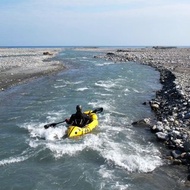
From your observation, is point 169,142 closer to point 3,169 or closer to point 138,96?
point 3,169

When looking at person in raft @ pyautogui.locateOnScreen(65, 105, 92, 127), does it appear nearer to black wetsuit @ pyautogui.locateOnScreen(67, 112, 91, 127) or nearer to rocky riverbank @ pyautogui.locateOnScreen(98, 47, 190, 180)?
black wetsuit @ pyautogui.locateOnScreen(67, 112, 91, 127)

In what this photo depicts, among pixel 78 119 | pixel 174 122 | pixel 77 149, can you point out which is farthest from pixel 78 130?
pixel 174 122

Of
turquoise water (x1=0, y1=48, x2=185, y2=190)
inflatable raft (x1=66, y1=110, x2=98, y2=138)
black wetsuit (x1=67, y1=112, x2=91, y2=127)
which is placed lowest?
turquoise water (x1=0, y1=48, x2=185, y2=190)

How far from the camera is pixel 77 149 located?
15.0 meters

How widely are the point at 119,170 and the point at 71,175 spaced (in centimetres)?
197

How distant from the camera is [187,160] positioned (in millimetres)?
13344

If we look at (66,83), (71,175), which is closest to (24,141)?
(71,175)

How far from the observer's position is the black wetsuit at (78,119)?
17.7 m

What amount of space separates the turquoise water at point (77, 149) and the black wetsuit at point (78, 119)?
68 cm

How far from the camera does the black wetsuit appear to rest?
17667mm

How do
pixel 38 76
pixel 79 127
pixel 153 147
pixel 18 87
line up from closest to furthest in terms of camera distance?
pixel 153 147 < pixel 79 127 < pixel 18 87 < pixel 38 76

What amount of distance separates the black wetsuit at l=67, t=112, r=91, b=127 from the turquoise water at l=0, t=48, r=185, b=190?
0.68 metres

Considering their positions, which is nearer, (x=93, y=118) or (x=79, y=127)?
(x=79, y=127)

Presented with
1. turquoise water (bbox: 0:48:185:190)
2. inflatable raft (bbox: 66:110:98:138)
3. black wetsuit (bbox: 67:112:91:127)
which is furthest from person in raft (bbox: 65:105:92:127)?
turquoise water (bbox: 0:48:185:190)
